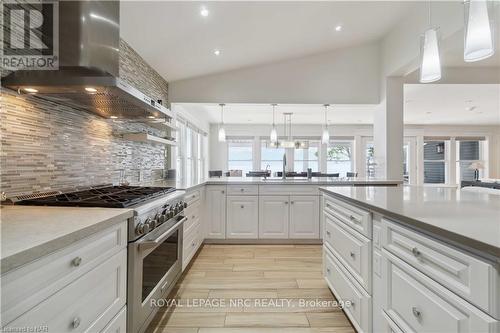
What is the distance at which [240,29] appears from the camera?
114 inches

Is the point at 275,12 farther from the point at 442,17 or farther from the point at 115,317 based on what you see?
the point at 115,317

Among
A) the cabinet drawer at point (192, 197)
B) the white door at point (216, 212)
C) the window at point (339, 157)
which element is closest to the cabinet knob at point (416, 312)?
the cabinet drawer at point (192, 197)

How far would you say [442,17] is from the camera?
102 inches

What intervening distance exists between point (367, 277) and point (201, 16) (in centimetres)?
266

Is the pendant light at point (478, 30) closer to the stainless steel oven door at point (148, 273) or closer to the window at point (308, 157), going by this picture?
the stainless steel oven door at point (148, 273)

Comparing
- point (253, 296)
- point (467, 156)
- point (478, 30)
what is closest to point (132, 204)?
point (253, 296)

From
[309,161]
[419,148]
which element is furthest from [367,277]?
[419,148]

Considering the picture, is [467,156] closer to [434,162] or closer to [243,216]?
[434,162]

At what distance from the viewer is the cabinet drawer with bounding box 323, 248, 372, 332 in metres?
1.42

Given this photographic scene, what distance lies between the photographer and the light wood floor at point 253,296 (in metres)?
1.74

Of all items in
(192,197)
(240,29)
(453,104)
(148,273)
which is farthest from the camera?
(453,104)

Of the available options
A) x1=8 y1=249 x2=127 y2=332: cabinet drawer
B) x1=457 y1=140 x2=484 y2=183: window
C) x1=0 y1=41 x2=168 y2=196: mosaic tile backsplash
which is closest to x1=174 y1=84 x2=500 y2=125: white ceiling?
x1=457 y1=140 x2=484 y2=183: window

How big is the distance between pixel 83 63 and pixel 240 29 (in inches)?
80.7

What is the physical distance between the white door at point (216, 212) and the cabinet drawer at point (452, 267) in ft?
8.31
